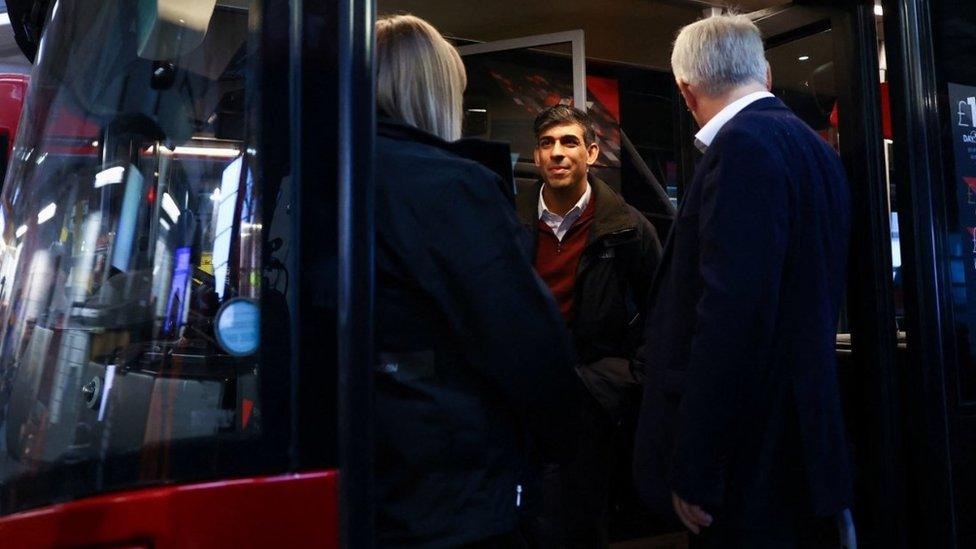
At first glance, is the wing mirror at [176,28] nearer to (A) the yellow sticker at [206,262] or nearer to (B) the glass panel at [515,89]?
(A) the yellow sticker at [206,262]

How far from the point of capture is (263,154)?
1.22 m

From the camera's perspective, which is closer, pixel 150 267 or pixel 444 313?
pixel 150 267

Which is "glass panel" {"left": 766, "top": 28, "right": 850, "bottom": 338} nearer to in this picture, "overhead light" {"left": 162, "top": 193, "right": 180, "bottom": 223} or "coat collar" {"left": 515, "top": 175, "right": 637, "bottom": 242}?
"coat collar" {"left": 515, "top": 175, "right": 637, "bottom": 242}

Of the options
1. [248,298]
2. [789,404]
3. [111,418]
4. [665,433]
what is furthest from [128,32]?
[789,404]

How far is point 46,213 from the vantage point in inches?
53.0

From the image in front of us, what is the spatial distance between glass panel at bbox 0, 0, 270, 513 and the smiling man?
1.64 metres

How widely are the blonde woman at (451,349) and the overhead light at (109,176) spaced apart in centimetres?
38

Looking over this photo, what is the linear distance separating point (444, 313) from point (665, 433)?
59 centimetres

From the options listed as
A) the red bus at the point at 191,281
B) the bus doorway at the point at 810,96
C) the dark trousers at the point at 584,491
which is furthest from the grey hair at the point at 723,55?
the dark trousers at the point at 584,491

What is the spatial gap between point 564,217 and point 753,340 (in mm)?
1438

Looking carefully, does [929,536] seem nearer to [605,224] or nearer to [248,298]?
[605,224]

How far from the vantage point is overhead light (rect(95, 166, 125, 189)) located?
4.24ft

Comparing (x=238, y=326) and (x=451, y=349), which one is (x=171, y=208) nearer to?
(x=238, y=326)

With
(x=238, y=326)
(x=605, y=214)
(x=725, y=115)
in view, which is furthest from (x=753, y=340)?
(x=605, y=214)
